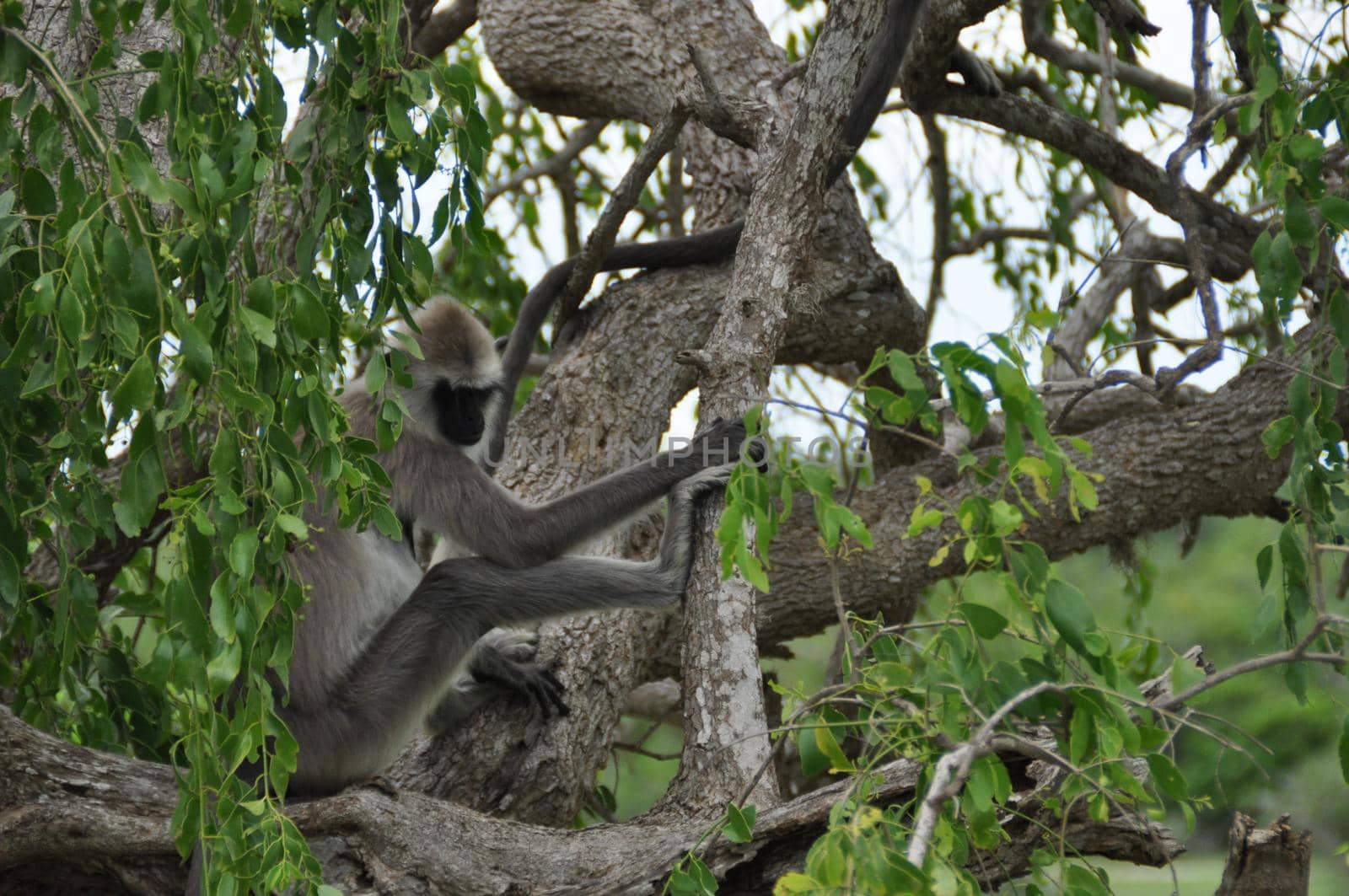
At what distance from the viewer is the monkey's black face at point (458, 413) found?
167 inches

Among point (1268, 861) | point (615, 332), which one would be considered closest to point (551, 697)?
point (615, 332)

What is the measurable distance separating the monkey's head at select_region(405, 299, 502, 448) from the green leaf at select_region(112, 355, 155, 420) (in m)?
2.42

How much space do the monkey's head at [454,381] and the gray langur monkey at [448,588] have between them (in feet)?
0.05

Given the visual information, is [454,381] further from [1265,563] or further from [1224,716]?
[1224,716]

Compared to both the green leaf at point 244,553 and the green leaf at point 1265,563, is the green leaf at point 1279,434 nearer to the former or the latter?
the green leaf at point 1265,563

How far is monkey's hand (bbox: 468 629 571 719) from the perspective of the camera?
387cm

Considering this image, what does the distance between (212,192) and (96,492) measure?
0.90 metres

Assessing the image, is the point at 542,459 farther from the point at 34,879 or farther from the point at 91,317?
the point at 91,317

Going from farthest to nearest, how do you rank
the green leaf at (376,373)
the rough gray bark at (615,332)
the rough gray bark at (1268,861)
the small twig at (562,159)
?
1. the small twig at (562,159)
2. the rough gray bark at (615,332)
3. the green leaf at (376,373)
4. the rough gray bark at (1268,861)

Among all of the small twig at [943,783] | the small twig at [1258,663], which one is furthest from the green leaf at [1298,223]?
the small twig at [943,783]

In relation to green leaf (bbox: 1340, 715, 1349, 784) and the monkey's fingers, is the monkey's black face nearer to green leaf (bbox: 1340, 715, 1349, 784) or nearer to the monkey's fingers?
the monkey's fingers

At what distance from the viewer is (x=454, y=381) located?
4273 millimetres

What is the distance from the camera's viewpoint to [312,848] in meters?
2.84

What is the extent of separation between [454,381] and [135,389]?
252 cm
